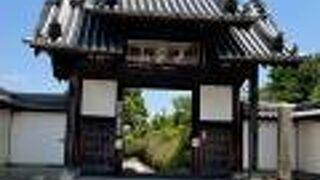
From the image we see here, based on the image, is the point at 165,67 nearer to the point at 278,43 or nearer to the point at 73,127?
the point at 73,127

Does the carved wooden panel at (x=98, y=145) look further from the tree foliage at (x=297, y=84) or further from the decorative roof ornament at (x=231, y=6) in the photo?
the tree foliage at (x=297, y=84)

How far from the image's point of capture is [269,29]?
19609 millimetres

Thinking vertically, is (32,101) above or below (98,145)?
above

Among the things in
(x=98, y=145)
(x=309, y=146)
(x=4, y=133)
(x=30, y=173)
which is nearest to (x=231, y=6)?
(x=98, y=145)

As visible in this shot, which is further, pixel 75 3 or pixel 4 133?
pixel 4 133

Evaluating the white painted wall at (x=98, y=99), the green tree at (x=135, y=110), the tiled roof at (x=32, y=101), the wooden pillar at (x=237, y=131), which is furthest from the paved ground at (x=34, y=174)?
the green tree at (x=135, y=110)

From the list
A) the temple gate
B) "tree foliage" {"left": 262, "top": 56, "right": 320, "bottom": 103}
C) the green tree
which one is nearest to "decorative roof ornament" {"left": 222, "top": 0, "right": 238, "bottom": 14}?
the temple gate

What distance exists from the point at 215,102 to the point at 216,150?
1140mm

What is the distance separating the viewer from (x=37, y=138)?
23.3 metres

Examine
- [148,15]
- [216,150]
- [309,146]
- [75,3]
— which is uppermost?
[75,3]

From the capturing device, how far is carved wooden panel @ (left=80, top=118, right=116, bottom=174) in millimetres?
18062

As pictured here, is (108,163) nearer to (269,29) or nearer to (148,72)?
(148,72)

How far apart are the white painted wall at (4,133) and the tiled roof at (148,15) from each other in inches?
183

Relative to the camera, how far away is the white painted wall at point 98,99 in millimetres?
18281
